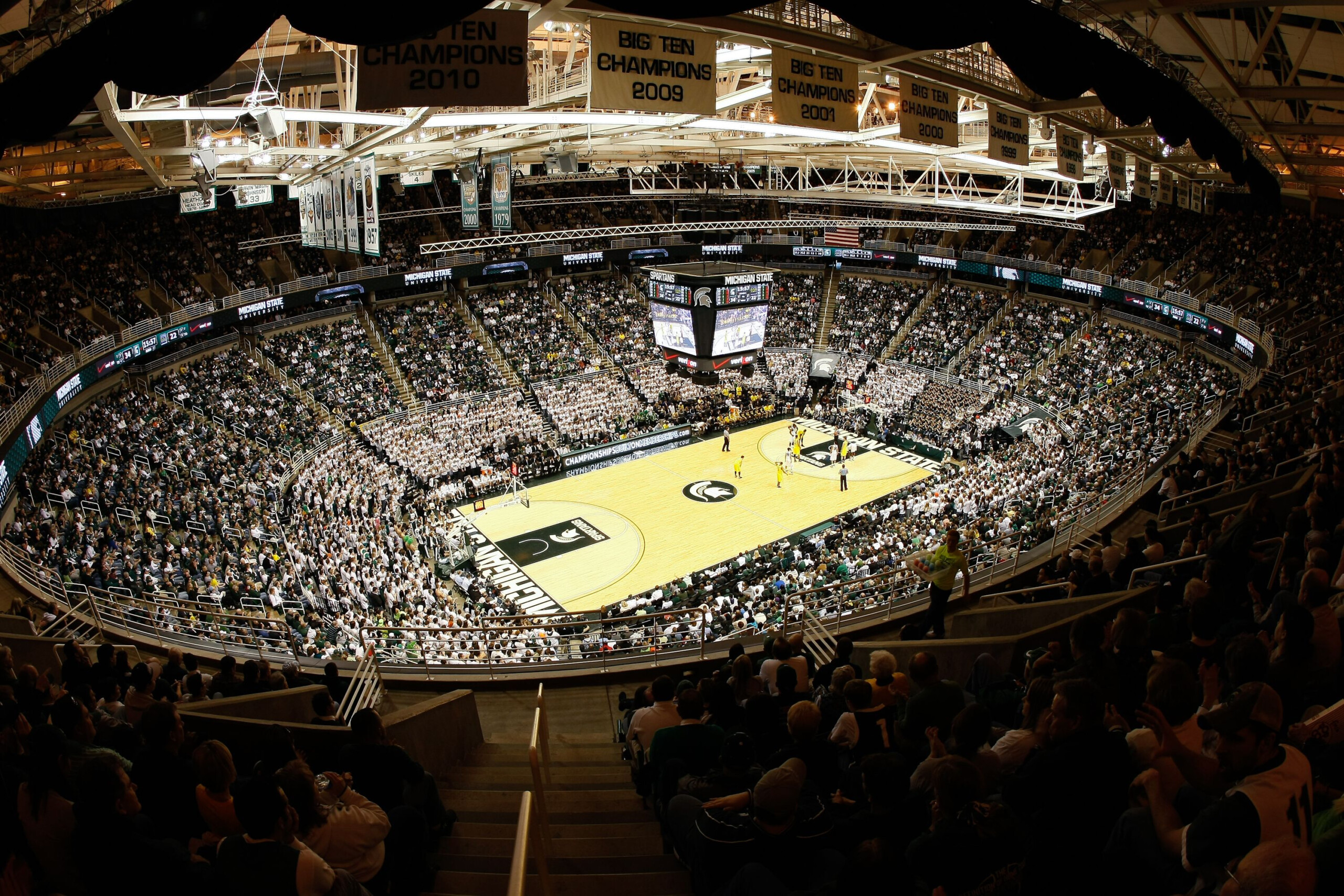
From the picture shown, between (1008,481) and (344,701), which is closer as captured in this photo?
(344,701)

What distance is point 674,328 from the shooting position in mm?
30656

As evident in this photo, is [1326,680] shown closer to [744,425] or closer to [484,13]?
[484,13]

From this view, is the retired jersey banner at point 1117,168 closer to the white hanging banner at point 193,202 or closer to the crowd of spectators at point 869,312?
the crowd of spectators at point 869,312

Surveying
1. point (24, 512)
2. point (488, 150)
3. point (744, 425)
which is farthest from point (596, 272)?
point (24, 512)

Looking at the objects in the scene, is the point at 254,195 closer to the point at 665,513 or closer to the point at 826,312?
the point at 665,513

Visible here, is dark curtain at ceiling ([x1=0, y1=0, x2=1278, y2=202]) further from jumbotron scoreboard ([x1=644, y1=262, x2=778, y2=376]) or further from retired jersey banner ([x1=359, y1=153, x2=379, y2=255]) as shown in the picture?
jumbotron scoreboard ([x1=644, y1=262, x2=778, y2=376])

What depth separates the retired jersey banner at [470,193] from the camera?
23719mm

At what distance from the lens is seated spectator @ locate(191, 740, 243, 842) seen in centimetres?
402

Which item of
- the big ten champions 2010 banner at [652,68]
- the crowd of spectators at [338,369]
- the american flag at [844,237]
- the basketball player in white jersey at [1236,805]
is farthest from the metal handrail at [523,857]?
the american flag at [844,237]

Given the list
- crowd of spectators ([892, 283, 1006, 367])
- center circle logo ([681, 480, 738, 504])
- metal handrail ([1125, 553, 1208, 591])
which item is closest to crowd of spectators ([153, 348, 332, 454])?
center circle logo ([681, 480, 738, 504])

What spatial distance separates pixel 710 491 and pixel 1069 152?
18.6m

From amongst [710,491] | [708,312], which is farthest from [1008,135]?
[710,491]

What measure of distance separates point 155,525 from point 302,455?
9.54 meters

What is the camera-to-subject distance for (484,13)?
7703mm
